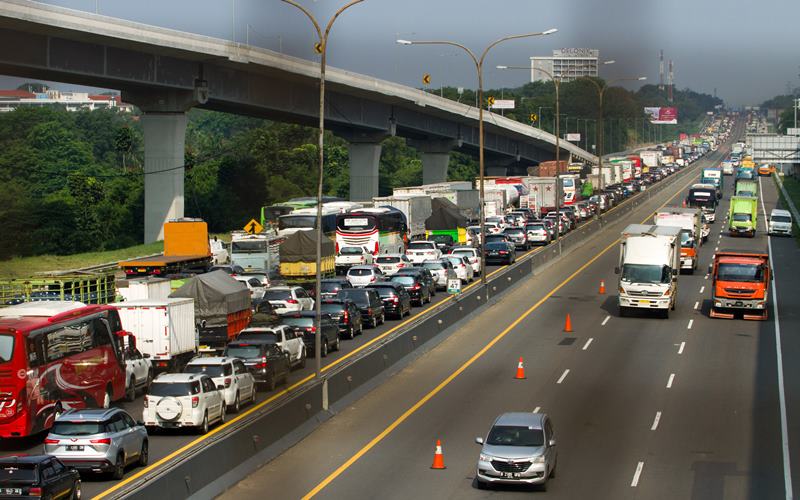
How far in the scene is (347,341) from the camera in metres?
45.6

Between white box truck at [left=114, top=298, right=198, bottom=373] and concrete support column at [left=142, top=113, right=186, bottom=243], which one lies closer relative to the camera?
white box truck at [left=114, top=298, right=198, bottom=373]

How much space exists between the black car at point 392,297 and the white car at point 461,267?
1093cm

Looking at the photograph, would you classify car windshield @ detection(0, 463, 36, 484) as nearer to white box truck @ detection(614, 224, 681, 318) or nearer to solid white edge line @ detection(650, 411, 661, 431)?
solid white edge line @ detection(650, 411, 661, 431)

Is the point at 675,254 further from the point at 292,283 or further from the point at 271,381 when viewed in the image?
the point at 271,381

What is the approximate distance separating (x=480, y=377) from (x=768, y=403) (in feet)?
29.8

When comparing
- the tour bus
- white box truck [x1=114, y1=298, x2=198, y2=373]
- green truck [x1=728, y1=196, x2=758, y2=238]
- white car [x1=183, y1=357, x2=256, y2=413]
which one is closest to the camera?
white car [x1=183, y1=357, x2=256, y2=413]

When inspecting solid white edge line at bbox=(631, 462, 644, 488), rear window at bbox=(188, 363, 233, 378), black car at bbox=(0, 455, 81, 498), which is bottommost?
solid white edge line at bbox=(631, 462, 644, 488)

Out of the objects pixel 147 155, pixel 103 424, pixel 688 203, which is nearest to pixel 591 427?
pixel 103 424

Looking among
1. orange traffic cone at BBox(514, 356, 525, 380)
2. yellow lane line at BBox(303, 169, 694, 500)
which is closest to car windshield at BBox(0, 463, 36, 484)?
yellow lane line at BBox(303, 169, 694, 500)

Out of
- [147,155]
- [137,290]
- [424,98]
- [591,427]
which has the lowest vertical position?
[591,427]

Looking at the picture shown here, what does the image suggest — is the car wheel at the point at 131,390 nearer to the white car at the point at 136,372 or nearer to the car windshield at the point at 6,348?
the white car at the point at 136,372

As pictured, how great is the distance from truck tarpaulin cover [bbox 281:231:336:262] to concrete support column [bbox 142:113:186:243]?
1814cm

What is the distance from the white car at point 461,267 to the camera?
6262 centimetres

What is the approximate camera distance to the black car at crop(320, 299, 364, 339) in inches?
1783
